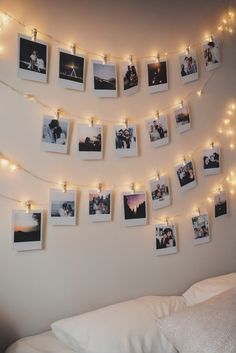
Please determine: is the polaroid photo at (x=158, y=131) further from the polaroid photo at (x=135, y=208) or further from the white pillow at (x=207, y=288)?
the white pillow at (x=207, y=288)

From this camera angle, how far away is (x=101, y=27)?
1381 mm

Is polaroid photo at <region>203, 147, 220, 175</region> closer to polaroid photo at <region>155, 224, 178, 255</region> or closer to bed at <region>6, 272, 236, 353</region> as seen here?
polaroid photo at <region>155, 224, 178, 255</region>

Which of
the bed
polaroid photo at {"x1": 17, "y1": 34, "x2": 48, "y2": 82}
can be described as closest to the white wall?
polaroid photo at {"x1": 17, "y1": 34, "x2": 48, "y2": 82}

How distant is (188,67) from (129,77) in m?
0.37

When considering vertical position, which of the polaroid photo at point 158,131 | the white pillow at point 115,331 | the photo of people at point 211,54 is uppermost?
the photo of people at point 211,54

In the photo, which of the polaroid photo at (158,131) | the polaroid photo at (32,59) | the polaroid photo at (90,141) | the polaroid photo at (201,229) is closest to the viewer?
the polaroid photo at (32,59)

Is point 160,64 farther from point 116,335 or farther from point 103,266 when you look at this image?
point 116,335

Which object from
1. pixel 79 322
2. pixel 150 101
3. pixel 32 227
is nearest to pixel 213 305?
pixel 79 322

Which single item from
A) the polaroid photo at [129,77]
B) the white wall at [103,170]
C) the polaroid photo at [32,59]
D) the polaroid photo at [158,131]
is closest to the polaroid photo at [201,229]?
the white wall at [103,170]

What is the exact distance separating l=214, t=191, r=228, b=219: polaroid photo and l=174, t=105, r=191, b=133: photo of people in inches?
17.2

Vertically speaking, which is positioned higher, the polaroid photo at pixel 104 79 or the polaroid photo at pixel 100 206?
the polaroid photo at pixel 104 79

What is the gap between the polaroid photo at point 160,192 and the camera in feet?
4.88

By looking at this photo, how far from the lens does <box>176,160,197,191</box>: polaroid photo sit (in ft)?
5.12

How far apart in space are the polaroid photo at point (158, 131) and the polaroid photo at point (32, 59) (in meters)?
0.55
